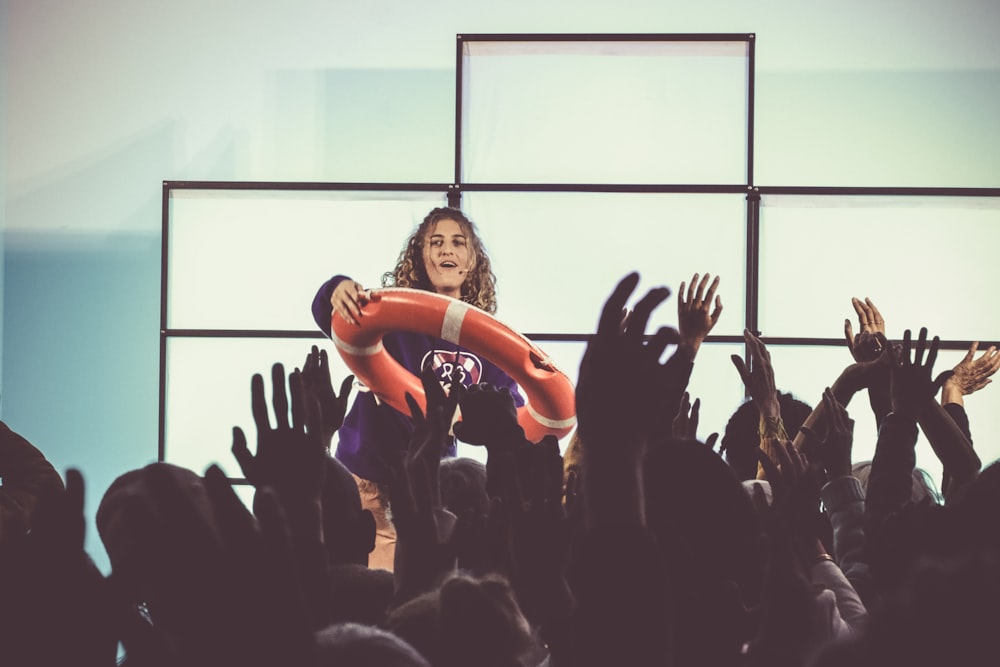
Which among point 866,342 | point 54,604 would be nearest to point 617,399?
point 54,604

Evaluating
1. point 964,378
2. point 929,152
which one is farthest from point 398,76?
point 964,378

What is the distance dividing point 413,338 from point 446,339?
8.0 inches

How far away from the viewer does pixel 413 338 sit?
9.46 feet

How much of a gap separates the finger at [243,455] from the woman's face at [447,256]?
2.17m

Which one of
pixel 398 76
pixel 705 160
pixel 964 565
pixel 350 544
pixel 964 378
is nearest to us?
pixel 964 565

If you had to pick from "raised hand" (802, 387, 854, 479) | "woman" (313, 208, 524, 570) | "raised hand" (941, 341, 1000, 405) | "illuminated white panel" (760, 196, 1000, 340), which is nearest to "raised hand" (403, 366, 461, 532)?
"raised hand" (802, 387, 854, 479)

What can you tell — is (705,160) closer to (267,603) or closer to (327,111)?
(327,111)

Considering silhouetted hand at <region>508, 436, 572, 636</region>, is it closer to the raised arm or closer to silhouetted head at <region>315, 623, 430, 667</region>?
silhouetted head at <region>315, 623, 430, 667</region>

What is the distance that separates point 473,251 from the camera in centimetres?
310

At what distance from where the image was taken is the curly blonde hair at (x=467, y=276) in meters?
3.09

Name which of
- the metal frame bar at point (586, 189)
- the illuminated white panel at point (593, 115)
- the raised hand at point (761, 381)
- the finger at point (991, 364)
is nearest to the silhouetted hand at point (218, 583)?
the raised hand at point (761, 381)

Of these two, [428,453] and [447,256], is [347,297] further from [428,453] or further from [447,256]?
[428,453]

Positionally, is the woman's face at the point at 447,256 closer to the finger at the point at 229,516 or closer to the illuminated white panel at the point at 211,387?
the illuminated white panel at the point at 211,387

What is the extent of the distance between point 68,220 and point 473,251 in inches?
80.3
